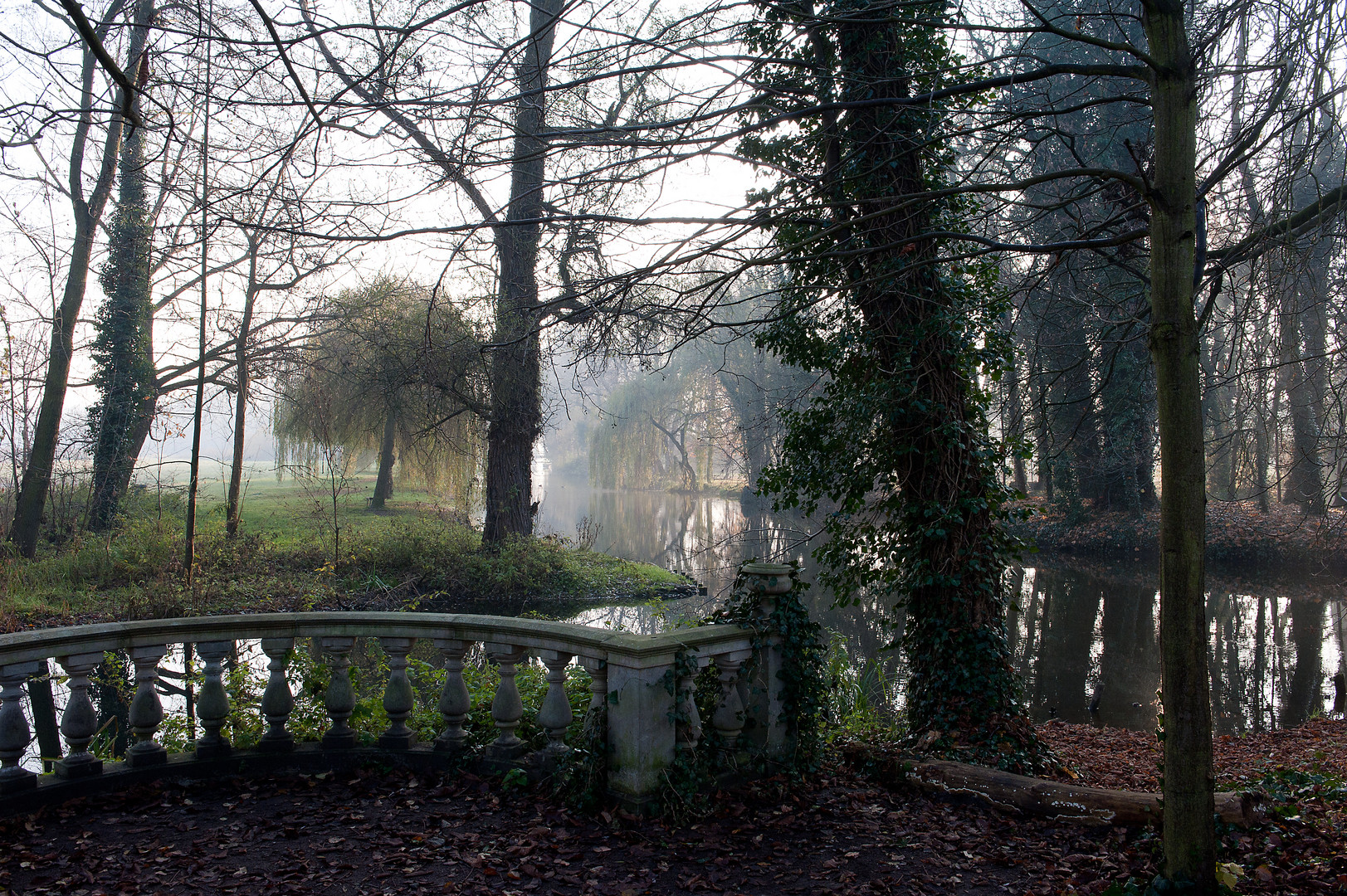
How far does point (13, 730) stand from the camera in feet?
12.0

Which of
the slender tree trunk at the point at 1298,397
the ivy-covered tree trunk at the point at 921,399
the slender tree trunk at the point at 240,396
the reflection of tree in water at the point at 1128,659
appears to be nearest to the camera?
the slender tree trunk at the point at 1298,397

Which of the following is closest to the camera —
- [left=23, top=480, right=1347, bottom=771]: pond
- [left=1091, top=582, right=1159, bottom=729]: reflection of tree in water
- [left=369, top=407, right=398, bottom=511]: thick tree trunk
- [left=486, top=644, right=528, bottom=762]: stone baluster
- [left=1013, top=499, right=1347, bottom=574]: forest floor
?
[left=486, top=644, right=528, bottom=762]: stone baluster

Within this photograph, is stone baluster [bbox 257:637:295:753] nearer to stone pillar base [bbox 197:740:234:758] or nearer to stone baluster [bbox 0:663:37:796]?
stone pillar base [bbox 197:740:234:758]

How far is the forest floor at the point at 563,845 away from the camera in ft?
10.5

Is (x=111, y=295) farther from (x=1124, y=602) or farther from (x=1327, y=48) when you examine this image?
(x=1124, y=602)

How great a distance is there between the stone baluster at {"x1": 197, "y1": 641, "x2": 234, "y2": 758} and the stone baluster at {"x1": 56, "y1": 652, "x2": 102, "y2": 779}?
17.2 inches

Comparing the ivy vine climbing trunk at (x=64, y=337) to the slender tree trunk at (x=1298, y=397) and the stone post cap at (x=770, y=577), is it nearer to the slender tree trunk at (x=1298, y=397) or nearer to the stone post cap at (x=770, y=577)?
the stone post cap at (x=770, y=577)

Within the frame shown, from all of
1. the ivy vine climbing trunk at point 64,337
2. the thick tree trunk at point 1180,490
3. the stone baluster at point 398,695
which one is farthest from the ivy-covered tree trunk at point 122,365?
the thick tree trunk at point 1180,490

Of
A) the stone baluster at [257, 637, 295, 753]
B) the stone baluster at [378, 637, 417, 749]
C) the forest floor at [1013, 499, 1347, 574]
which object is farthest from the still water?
the stone baluster at [257, 637, 295, 753]

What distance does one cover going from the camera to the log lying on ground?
3.71 m

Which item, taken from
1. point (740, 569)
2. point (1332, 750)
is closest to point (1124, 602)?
point (1332, 750)

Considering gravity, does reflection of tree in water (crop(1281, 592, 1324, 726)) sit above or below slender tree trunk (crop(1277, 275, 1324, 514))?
below

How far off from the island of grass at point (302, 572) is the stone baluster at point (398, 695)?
22.7 feet

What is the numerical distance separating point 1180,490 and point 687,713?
2.28 m
